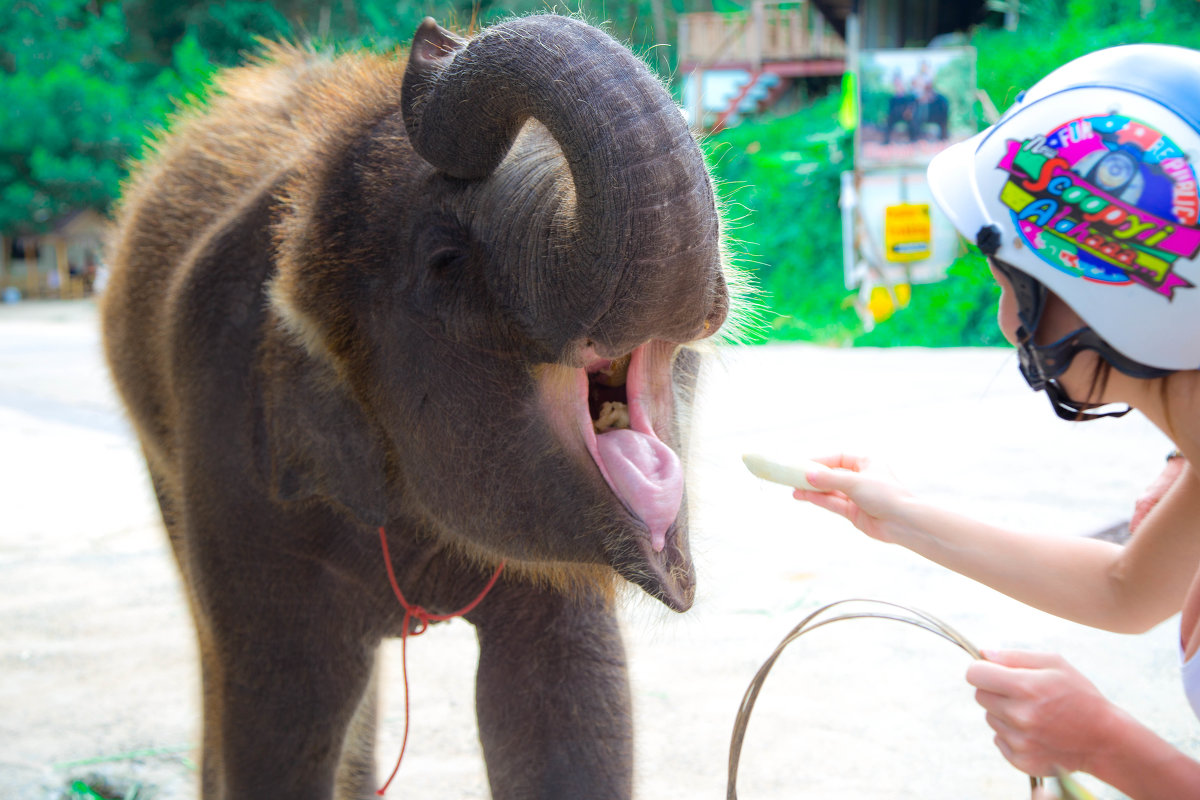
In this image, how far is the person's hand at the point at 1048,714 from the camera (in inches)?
51.8

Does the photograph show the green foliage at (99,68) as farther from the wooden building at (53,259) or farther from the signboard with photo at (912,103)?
the signboard with photo at (912,103)

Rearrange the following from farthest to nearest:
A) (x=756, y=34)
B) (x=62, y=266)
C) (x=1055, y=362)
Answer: (x=62, y=266) → (x=756, y=34) → (x=1055, y=362)

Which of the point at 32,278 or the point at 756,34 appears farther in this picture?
the point at 32,278

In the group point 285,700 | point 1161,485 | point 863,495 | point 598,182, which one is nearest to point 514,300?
point 598,182

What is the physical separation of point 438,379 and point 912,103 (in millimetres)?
12842

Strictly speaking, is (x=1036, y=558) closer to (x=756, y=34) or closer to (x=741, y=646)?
(x=741, y=646)

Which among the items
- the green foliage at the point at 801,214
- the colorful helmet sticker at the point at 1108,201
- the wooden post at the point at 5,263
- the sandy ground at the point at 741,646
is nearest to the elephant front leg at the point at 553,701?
the sandy ground at the point at 741,646

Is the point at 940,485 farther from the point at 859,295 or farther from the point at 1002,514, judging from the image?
the point at 859,295

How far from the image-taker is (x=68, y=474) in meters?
6.21

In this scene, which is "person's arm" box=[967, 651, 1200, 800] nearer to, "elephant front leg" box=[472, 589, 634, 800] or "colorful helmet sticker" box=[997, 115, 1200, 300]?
"colorful helmet sticker" box=[997, 115, 1200, 300]

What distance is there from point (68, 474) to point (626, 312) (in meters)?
5.71

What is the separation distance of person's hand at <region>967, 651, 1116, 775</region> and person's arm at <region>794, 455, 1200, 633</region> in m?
0.38

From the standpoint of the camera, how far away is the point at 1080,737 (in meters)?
1.32

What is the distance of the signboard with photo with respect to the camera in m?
13.2
